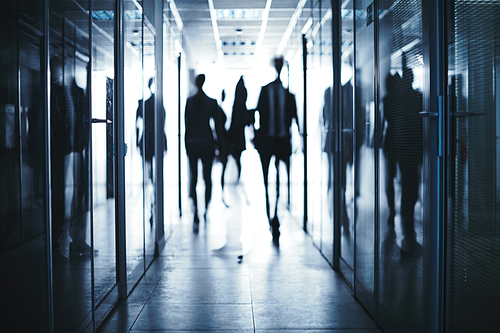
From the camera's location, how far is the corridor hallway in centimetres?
328

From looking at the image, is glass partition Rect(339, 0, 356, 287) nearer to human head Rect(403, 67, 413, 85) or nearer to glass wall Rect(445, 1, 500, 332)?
human head Rect(403, 67, 413, 85)

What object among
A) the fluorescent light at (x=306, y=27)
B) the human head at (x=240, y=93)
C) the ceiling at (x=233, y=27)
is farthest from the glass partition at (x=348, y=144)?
the human head at (x=240, y=93)

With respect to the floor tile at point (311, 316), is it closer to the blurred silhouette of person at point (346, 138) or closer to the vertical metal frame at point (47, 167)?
the blurred silhouette of person at point (346, 138)

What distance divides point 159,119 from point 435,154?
3.90 meters

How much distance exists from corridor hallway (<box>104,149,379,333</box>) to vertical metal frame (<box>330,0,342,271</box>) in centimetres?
30

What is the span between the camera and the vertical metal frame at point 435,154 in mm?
2281

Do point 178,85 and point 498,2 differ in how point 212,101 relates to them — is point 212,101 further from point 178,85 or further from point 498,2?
point 498,2

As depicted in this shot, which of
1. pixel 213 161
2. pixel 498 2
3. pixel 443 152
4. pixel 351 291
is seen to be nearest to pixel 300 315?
pixel 351 291

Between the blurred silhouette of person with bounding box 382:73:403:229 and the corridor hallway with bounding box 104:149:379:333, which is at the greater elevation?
the blurred silhouette of person with bounding box 382:73:403:229

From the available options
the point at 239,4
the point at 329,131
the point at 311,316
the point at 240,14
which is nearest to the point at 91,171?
the point at 311,316

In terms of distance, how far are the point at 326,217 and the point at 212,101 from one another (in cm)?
305

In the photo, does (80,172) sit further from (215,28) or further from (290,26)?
(290,26)

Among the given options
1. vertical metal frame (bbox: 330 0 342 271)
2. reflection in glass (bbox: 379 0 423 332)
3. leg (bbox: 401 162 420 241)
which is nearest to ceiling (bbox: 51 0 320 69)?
vertical metal frame (bbox: 330 0 342 271)

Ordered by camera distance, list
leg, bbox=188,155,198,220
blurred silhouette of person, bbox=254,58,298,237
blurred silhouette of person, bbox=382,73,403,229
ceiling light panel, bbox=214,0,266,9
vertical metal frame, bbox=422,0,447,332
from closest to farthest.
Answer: vertical metal frame, bbox=422,0,447,332 → blurred silhouette of person, bbox=382,73,403,229 → ceiling light panel, bbox=214,0,266,9 → blurred silhouette of person, bbox=254,58,298,237 → leg, bbox=188,155,198,220
